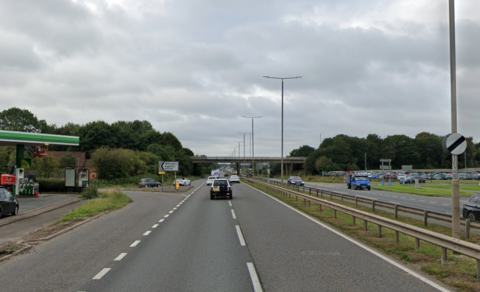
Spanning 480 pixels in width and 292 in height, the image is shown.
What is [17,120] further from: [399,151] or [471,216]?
[399,151]

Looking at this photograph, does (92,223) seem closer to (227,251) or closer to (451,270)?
(227,251)

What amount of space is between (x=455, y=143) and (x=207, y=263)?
21.1 feet

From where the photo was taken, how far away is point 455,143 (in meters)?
9.99

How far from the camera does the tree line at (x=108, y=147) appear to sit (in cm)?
6100

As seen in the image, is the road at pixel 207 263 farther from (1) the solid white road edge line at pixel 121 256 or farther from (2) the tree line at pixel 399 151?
(2) the tree line at pixel 399 151

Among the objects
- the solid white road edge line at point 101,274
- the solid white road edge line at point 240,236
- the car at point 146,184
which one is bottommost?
the car at point 146,184

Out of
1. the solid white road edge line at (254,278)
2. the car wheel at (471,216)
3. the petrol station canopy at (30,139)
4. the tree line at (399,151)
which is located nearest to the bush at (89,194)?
the petrol station canopy at (30,139)

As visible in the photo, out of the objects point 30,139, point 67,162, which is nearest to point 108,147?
point 67,162

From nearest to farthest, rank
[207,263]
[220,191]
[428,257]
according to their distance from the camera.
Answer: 1. [207,263]
2. [428,257]
3. [220,191]

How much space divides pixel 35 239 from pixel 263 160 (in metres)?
113

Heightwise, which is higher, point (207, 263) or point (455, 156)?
point (455, 156)

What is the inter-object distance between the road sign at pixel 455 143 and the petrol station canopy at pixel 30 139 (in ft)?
102

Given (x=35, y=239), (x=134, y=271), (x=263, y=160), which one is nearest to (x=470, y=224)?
(x=134, y=271)

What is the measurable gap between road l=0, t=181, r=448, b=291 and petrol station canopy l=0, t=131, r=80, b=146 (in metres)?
21.3
